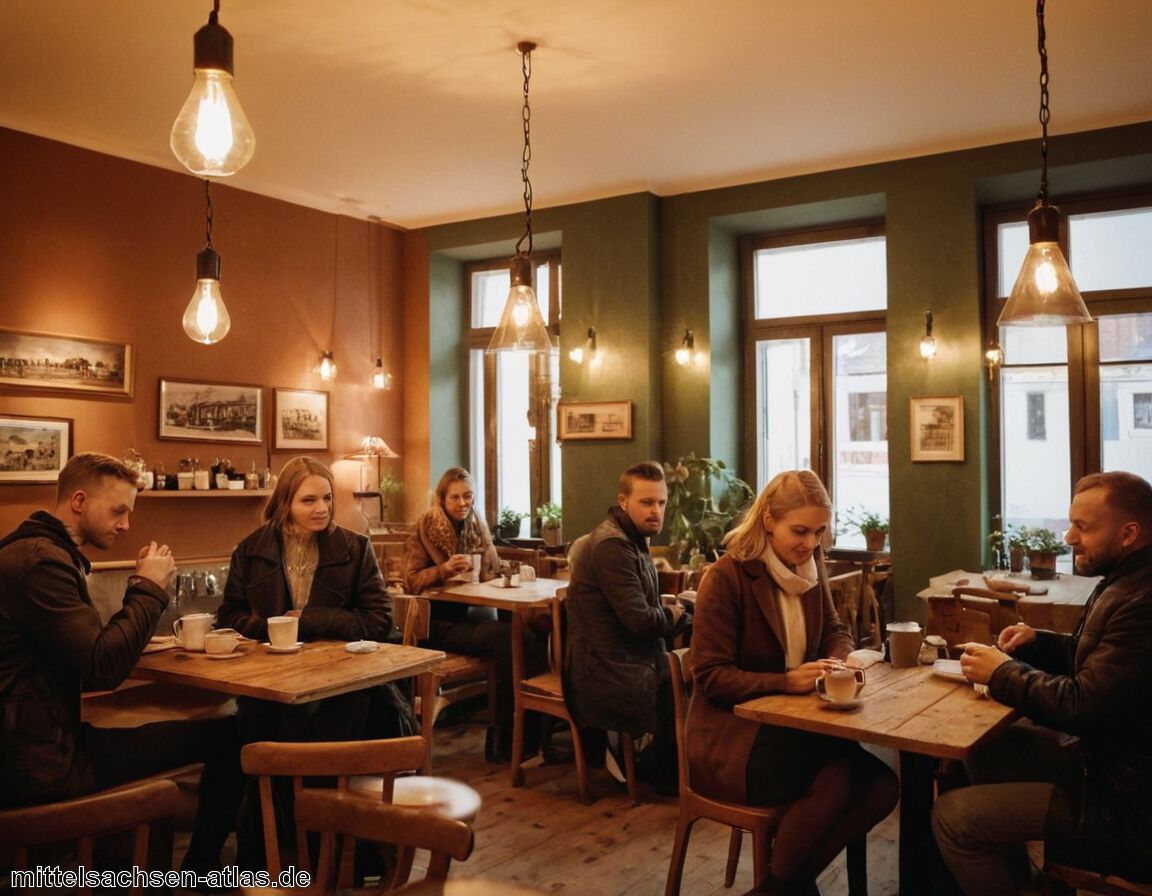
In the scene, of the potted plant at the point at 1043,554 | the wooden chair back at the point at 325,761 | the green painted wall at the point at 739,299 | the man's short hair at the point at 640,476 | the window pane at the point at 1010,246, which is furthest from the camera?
the window pane at the point at 1010,246

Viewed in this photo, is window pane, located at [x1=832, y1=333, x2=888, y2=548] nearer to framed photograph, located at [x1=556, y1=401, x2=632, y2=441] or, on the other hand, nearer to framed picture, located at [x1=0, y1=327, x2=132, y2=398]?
framed photograph, located at [x1=556, y1=401, x2=632, y2=441]

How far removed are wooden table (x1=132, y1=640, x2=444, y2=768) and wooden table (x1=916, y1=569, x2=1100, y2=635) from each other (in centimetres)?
292

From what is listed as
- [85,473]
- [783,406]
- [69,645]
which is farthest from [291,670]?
[783,406]

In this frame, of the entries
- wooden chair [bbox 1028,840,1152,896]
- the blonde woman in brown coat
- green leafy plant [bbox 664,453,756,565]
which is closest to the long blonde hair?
the blonde woman in brown coat

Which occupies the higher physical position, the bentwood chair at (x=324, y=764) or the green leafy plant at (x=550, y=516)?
the green leafy plant at (x=550, y=516)

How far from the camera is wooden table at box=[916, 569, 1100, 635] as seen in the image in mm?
4504

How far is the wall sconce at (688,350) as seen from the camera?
7.29 metres

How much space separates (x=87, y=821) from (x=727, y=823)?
1.67 meters

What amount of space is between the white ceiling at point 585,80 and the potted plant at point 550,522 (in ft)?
8.65

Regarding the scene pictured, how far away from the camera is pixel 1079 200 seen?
6.44 metres

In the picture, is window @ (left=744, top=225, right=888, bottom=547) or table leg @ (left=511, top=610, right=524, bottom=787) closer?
table leg @ (left=511, top=610, right=524, bottom=787)

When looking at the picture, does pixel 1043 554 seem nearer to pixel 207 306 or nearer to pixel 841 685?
pixel 841 685

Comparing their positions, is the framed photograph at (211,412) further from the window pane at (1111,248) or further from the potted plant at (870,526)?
the window pane at (1111,248)

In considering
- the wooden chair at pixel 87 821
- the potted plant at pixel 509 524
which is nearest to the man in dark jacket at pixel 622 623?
the wooden chair at pixel 87 821
